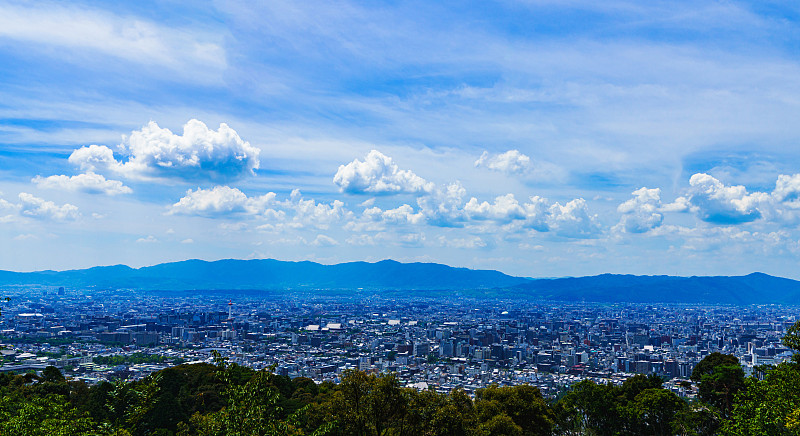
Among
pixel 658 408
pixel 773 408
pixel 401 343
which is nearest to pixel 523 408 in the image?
pixel 658 408

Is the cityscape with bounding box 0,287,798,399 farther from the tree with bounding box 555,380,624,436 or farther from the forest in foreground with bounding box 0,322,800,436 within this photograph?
the forest in foreground with bounding box 0,322,800,436

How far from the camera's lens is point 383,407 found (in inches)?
489

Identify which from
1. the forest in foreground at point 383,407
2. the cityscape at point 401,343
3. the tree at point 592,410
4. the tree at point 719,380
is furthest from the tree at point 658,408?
the cityscape at point 401,343

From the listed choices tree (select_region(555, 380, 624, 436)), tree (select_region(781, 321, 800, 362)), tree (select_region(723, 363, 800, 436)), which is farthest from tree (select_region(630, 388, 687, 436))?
tree (select_region(723, 363, 800, 436))

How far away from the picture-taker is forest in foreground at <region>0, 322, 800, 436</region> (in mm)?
9156

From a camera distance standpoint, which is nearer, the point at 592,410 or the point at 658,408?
the point at 658,408

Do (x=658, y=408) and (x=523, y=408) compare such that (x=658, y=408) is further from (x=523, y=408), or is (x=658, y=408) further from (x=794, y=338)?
(x=794, y=338)

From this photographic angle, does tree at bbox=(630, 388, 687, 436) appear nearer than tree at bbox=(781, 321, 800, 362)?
No

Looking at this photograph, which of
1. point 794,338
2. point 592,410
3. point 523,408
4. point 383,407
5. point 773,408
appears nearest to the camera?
point 773,408

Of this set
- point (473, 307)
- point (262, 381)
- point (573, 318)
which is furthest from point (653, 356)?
point (473, 307)

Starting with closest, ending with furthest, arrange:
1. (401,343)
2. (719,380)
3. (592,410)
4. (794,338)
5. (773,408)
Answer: (773,408) → (794,338) → (719,380) → (592,410) → (401,343)

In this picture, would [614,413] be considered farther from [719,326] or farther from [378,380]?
[719,326]

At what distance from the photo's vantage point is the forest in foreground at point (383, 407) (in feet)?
30.0

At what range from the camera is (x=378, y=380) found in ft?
40.8
